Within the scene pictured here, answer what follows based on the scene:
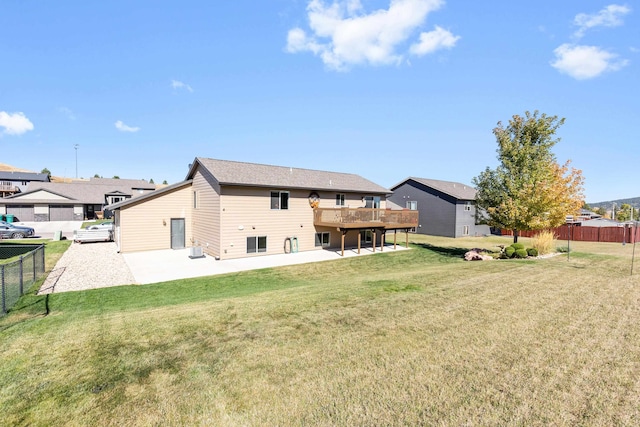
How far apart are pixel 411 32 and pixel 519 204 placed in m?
11.7

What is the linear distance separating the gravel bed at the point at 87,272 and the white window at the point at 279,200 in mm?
8964

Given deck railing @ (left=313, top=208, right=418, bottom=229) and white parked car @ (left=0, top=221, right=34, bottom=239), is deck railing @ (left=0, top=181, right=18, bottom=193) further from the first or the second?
deck railing @ (left=313, top=208, right=418, bottom=229)

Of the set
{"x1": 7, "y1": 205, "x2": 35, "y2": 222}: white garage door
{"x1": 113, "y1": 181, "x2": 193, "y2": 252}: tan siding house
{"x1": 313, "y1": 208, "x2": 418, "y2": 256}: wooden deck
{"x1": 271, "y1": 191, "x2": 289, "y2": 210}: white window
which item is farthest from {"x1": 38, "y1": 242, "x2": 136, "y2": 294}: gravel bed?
{"x1": 7, "y1": 205, "x2": 35, "y2": 222}: white garage door

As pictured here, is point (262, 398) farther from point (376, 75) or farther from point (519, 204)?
point (376, 75)

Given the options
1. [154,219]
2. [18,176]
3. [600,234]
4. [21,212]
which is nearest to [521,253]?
[600,234]

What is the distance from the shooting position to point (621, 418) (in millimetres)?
3420

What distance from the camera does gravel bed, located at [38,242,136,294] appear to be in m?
11.3

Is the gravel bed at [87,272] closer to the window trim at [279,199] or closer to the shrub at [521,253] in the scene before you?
the window trim at [279,199]

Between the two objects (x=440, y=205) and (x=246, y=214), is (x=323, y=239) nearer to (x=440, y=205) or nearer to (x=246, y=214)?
(x=246, y=214)

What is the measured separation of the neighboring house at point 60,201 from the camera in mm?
40750

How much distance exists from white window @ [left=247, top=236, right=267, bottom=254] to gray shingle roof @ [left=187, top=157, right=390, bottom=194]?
3.49m

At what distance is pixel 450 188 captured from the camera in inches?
1337

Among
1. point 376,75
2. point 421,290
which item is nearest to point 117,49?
point 376,75

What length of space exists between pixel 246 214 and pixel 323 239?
6511 mm
